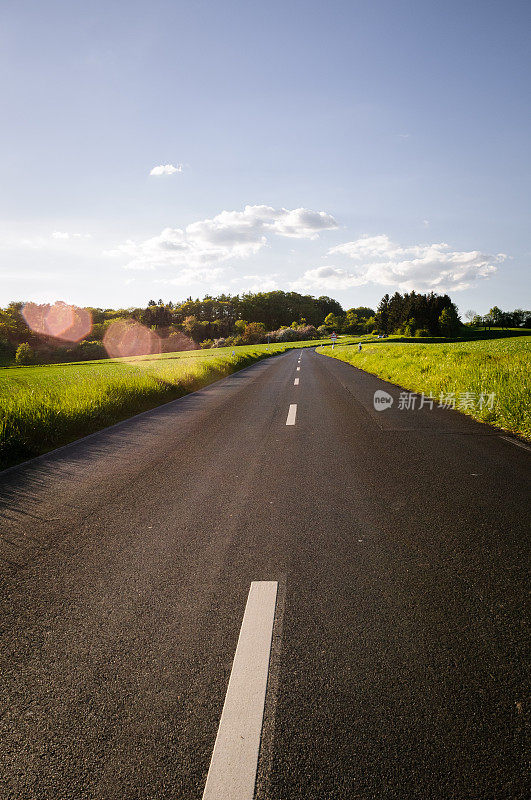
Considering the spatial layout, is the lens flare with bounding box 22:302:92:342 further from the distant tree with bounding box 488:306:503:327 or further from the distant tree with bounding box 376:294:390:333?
the distant tree with bounding box 488:306:503:327

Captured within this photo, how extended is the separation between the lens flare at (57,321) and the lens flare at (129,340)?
22.0ft

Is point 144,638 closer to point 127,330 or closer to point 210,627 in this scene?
point 210,627

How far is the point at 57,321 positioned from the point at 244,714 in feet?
329

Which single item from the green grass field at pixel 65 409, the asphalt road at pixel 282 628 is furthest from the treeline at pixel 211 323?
the asphalt road at pixel 282 628

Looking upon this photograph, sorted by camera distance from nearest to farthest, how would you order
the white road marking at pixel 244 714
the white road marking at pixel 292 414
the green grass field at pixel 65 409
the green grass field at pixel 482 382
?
1. the white road marking at pixel 244 714
2. the green grass field at pixel 65 409
3. the green grass field at pixel 482 382
4. the white road marking at pixel 292 414

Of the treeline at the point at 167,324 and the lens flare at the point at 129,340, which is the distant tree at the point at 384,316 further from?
the lens flare at the point at 129,340

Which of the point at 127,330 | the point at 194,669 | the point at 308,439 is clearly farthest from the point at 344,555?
the point at 127,330

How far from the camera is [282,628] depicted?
7.46 ft

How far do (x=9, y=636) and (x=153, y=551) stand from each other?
1102 millimetres

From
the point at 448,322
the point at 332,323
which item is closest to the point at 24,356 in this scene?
the point at 448,322

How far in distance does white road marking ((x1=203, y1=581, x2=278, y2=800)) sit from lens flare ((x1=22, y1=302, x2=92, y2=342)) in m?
90.7

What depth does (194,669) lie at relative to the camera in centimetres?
200

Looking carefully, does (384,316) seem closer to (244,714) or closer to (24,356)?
(24,356)

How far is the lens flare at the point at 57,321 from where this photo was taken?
269 feet
